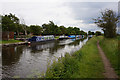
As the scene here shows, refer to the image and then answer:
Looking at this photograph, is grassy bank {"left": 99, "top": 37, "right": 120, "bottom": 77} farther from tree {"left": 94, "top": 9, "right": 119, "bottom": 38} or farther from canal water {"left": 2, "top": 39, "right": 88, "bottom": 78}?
tree {"left": 94, "top": 9, "right": 119, "bottom": 38}

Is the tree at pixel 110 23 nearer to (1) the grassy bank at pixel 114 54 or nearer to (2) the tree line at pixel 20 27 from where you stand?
(1) the grassy bank at pixel 114 54

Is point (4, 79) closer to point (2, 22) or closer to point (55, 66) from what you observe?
point (55, 66)

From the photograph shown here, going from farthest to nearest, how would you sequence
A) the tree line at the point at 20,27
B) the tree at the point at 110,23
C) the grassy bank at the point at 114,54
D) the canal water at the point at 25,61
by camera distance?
the tree line at the point at 20,27
the tree at the point at 110,23
the canal water at the point at 25,61
the grassy bank at the point at 114,54

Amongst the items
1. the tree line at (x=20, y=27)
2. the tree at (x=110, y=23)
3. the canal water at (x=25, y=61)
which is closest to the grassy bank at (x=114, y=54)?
the canal water at (x=25, y=61)

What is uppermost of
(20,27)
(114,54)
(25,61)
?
(20,27)

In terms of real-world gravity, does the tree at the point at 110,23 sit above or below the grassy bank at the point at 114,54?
above

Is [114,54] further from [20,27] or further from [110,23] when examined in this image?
[20,27]

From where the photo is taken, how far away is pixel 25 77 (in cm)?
843

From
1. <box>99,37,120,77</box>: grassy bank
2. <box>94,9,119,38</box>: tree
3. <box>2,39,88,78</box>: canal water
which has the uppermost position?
<box>94,9,119,38</box>: tree

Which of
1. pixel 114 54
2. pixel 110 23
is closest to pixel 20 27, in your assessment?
pixel 110 23

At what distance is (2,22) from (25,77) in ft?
104

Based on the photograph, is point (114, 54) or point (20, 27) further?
point (20, 27)

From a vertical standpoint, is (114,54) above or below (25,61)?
above

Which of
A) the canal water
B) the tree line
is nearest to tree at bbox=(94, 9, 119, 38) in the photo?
the canal water
